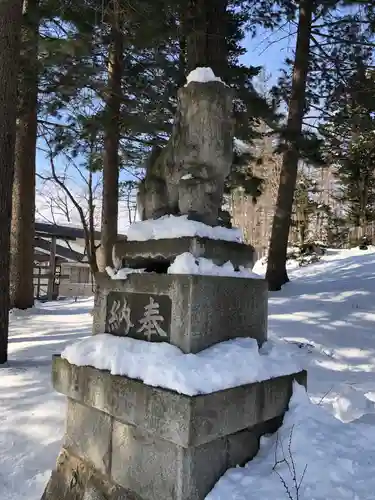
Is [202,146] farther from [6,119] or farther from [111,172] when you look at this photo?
[111,172]

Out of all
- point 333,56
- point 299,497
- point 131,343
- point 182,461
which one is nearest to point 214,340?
point 131,343

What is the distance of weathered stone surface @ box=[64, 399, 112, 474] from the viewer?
2398mm

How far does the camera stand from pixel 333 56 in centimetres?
902

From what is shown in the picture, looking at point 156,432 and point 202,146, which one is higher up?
point 202,146

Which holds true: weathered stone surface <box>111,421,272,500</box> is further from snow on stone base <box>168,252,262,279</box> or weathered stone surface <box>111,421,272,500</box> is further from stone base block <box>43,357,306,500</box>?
snow on stone base <box>168,252,262,279</box>

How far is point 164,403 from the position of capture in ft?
6.58

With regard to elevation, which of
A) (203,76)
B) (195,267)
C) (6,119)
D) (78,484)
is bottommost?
(78,484)

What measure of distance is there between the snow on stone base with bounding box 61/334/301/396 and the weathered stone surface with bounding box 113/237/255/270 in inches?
21.0

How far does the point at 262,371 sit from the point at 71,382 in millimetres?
1265

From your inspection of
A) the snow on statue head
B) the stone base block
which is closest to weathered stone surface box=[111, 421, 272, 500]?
the stone base block

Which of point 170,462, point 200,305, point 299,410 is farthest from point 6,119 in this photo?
point 299,410

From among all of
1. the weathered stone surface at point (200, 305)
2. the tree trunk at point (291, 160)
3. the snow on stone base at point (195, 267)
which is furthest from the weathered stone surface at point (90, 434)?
the tree trunk at point (291, 160)

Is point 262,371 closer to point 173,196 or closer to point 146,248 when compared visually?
point 146,248

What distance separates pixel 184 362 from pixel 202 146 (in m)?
1.42
